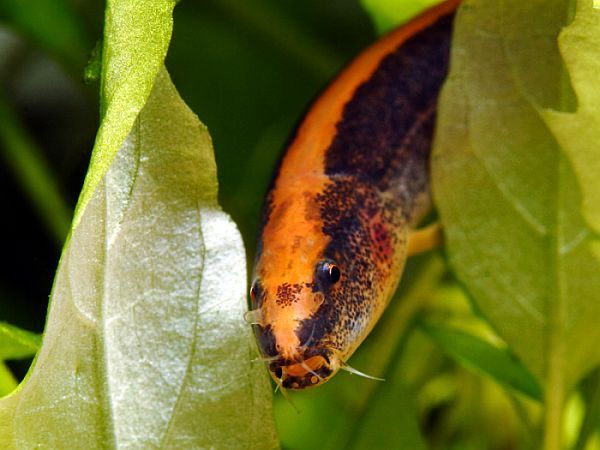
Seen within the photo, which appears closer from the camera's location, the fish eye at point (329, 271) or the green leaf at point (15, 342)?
the green leaf at point (15, 342)

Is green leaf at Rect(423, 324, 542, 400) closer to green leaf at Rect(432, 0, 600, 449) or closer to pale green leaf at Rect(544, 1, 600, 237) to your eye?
green leaf at Rect(432, 0, 600, 449)

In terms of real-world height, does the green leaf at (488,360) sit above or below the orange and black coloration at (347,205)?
below

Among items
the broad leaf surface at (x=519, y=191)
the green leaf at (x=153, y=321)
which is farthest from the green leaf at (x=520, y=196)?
the green leaf at (x=153, y=321)

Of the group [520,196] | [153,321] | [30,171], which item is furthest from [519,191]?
[30,171]

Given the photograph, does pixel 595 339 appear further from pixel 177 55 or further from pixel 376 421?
pixel 177 55

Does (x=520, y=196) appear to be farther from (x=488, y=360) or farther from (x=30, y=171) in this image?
(x=30, y=171)

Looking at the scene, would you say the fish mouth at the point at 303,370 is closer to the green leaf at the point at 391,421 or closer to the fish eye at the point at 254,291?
the fish eye at the point at 254,291
